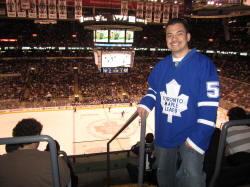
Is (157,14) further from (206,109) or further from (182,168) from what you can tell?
(182,168)

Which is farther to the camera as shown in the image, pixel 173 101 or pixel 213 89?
pixel 173 101

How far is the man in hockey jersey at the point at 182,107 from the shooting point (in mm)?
1826

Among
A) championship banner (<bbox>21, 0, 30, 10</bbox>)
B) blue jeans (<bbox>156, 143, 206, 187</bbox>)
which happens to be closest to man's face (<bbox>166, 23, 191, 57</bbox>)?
blue jeans (<bbox>156, 143, 206, 187</bbox>)

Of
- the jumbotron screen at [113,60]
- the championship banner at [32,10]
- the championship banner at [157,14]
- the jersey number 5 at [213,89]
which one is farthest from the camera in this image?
the jumbotron screen at [113,60]

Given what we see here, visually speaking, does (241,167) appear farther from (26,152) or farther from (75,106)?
(75,106)

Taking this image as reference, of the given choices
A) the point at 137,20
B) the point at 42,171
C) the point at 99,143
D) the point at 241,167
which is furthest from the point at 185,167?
the point at 137,20

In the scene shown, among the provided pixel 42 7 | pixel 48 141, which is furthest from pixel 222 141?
pixel 42 7

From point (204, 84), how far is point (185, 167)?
0.83m

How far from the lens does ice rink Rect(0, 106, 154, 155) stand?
1330cm

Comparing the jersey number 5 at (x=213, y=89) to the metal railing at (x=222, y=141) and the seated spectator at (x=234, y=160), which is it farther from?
the seated spectator at (x=234, y=160)

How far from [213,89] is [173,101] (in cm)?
43

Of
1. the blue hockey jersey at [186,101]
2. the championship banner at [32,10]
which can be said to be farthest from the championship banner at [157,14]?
the blue hockey jersey at [186,101]

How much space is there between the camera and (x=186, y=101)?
2.02 metres

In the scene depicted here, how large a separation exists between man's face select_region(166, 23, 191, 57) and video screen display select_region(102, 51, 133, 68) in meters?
15.2
